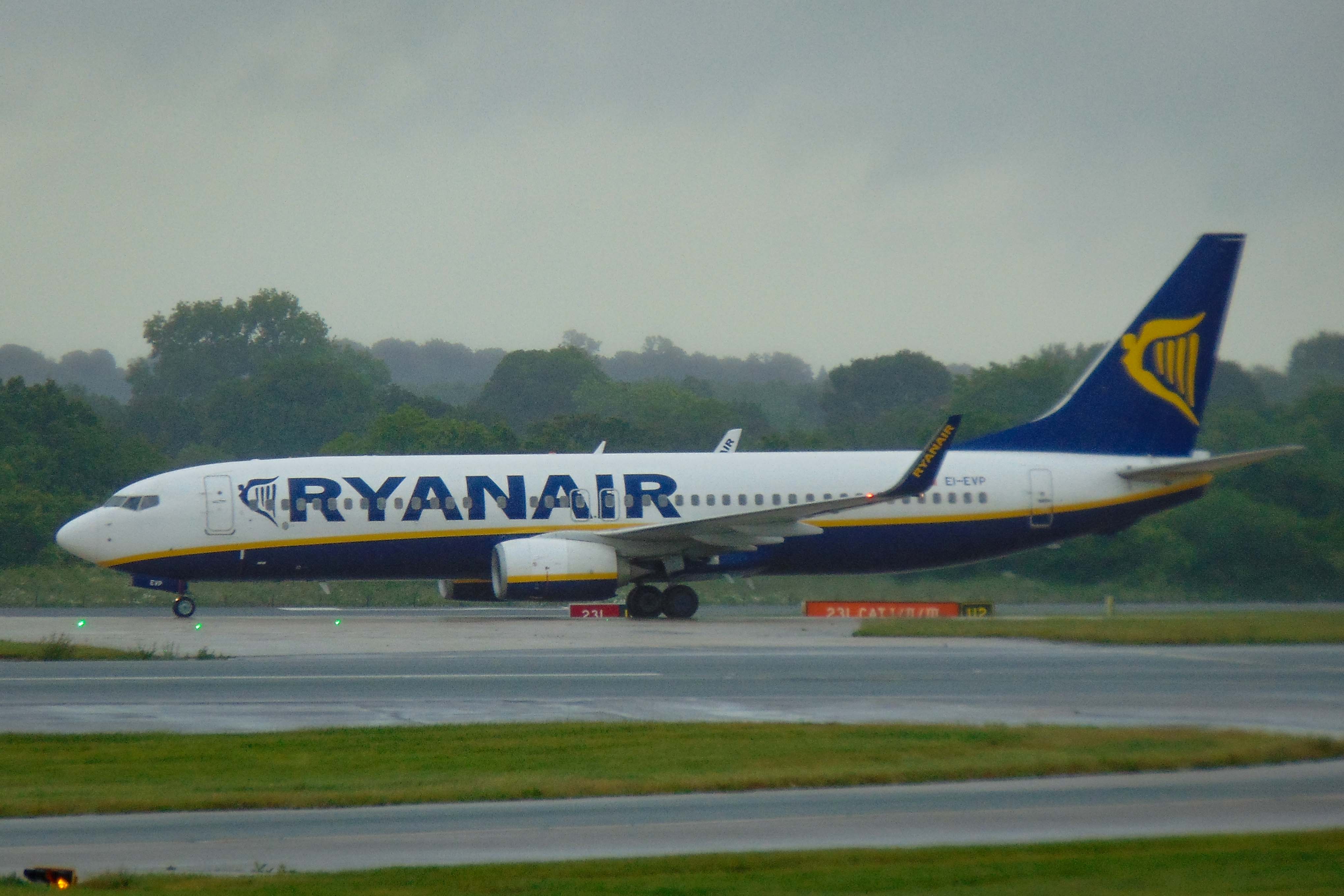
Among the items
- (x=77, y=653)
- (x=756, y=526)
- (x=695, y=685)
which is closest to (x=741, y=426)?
(x=756, y=526)

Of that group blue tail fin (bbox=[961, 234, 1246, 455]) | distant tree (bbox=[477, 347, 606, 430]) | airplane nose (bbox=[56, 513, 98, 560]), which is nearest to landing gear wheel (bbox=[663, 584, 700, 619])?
blue tail fin (bbox=[961, 234, 1246, 455])

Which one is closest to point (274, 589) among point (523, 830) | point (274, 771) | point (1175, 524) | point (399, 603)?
point (399, 603)

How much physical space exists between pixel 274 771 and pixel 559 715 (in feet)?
13.7

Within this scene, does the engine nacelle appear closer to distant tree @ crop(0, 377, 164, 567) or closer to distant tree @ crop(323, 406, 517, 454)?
distant tree @ crop(0, 377, 164, 567)

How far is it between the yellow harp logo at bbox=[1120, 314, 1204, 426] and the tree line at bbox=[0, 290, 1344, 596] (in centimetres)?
350

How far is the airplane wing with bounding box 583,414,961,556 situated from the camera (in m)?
30.0

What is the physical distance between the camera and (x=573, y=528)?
3209cm

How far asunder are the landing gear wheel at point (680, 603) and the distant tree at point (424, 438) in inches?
841

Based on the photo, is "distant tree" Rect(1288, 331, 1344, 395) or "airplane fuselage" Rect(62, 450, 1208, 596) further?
"distant tree" Rect(1288, 331, 1344, 395)

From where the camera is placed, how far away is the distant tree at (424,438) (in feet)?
179

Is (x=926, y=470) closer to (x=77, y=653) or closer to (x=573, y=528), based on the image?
(x=573, y=528)

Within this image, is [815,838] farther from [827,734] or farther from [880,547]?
[880,547]

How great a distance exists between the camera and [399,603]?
132 ft

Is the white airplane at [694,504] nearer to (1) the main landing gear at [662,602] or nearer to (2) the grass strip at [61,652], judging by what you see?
(1) the main landing gear at [662,602]
